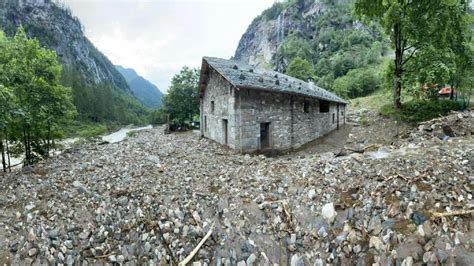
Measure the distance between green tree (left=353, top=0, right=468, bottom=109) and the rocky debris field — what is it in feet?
28.2

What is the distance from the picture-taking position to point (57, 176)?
8.21 metres

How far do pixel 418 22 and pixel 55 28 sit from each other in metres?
132

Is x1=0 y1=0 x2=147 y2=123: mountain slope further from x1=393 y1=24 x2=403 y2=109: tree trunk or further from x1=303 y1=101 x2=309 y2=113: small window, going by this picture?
x1=393 y1=24 x2=403 y2=109: tree trunk

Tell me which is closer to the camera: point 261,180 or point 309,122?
point 261,180

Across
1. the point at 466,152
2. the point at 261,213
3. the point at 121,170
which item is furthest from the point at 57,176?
the point at 466,152

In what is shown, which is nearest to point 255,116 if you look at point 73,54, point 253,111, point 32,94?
point 253,111

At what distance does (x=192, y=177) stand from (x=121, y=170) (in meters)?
2.82

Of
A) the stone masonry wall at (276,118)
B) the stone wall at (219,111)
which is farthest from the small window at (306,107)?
the stone wall at (219,111)

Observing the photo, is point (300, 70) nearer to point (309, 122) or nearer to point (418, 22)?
point (418, 22)

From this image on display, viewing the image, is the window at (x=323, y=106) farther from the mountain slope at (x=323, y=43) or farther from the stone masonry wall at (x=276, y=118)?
the mountain slope at (x=323, y=43)

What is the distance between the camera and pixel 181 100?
2675 centimetres

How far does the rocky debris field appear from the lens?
4.38 meters

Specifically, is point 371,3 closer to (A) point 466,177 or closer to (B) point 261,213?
(A) point 466,177

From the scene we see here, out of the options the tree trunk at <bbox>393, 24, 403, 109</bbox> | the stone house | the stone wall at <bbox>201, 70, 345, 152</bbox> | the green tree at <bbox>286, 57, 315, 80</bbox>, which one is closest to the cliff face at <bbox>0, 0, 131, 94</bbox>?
the green tree at <bbox>286, 57, 315, 80</bbox>
